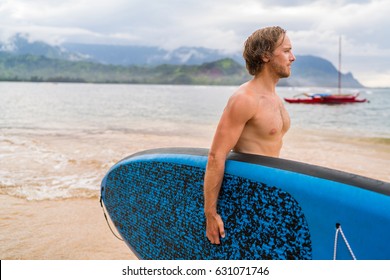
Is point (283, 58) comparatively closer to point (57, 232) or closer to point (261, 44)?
point (261, 44)

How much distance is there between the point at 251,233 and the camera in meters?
1.97

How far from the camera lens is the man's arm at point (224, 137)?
1.84 meters

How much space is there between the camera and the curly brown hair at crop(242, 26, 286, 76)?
1.93 metres

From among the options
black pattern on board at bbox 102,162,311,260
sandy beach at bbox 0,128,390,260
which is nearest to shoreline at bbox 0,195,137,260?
sandy beach at bbox 0,128,390,260

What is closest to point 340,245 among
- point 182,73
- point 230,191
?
point 230,191

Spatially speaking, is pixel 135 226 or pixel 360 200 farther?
pixel 135 226

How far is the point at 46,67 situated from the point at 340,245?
6586 inches

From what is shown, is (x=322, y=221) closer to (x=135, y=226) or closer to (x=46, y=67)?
(x=135, y=226)

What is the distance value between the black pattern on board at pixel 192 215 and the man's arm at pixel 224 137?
0.28 ft

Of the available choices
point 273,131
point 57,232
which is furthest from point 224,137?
point 57,232

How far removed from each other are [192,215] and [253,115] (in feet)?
2.21

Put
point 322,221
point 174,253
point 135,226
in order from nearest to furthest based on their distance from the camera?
point 322,221 → point 174,253 → point 135,226

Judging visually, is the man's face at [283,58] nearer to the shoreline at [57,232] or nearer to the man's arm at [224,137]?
the man's arm at [224,137]
